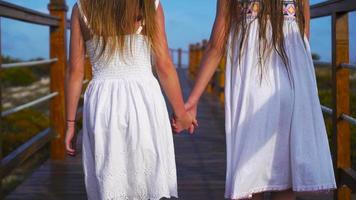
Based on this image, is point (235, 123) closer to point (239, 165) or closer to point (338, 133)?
point (239, 165)

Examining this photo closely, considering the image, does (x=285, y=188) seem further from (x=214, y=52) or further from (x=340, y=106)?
(x=340, y=106)

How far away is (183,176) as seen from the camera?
514 cm

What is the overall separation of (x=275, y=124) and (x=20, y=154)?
7.00 ft

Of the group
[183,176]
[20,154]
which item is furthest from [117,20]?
[183,176]

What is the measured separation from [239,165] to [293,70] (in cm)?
37

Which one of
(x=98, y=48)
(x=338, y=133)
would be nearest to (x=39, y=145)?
(x=338, y=133)

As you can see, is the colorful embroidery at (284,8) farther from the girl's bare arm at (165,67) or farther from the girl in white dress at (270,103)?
the girl's bare arm at (165,67)

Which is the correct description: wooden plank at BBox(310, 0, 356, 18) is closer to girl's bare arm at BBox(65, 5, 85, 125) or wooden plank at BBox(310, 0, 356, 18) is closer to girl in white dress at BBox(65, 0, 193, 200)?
girl in white dress at BBox(65, 0, 193, 200)

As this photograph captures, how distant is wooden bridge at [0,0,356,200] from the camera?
3.94 m

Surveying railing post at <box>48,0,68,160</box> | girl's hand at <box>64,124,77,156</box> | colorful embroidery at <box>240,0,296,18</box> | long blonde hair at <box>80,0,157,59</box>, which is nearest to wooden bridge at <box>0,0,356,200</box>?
railing post at <box>48,0,68,160</box>

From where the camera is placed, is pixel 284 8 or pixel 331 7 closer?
pixel 284 8

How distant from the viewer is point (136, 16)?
2.74 meters

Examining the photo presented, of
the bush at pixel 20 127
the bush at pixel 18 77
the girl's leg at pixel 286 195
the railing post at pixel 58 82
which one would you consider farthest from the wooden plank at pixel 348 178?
the bush at pixel 18 77

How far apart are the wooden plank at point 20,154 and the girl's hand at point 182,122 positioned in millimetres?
1293
